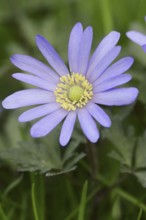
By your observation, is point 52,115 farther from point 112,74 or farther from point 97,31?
point 97,31

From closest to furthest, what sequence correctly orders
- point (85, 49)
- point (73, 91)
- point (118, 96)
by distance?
point (118, 96) < point (85, 49) < point (73, 91)

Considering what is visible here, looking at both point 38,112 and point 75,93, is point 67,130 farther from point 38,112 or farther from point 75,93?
point 75,93

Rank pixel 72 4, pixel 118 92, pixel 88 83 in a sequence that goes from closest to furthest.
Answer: pixel 118 92
pixel 88 83
pixel 72 4

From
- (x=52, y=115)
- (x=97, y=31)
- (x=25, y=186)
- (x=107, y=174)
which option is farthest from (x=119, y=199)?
(x=97, y=31)

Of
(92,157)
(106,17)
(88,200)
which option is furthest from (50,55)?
(106,17)

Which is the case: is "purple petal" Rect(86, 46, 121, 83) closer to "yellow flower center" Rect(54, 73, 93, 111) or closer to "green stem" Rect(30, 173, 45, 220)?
"yellow flower center" Rect(54, 73, 93, 111)

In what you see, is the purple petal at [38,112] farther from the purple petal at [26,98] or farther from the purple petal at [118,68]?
the purple petal at [118,68]

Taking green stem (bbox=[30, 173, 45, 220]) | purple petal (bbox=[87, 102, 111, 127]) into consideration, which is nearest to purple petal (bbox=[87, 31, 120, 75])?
purple petal (bbox=[87, 102, 111, 127])
